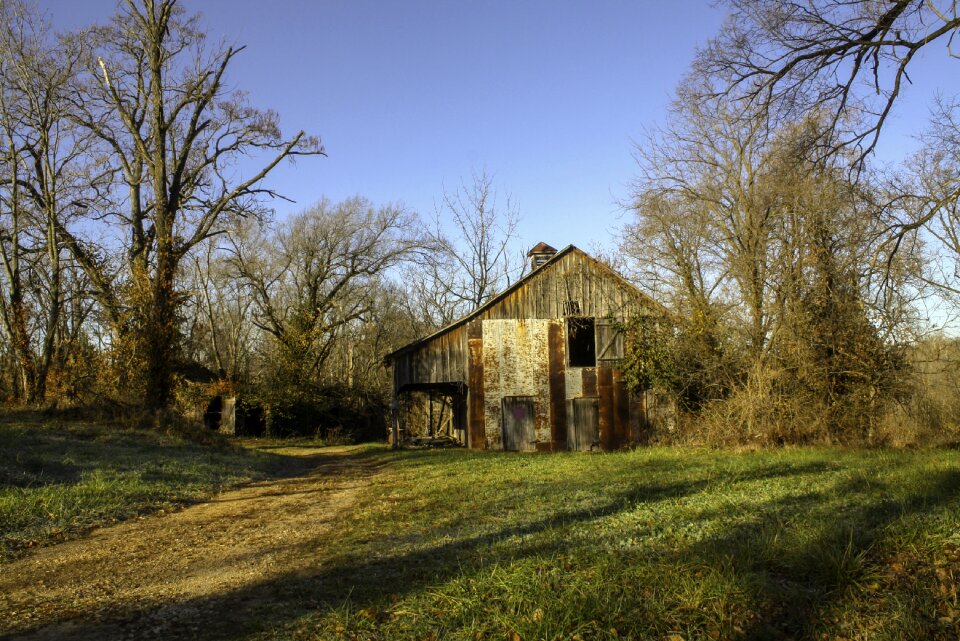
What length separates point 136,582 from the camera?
5965 millimetres

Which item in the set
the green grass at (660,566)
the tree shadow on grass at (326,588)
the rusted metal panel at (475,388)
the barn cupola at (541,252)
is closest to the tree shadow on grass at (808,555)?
the green grass at (660,566)

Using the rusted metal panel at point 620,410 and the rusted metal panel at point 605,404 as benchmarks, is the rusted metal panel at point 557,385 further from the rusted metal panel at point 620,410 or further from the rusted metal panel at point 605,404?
the rusted metal panel at point 620,410

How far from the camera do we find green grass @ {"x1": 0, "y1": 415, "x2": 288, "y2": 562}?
8492 millimetres

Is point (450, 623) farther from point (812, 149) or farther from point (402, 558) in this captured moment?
point (812, 149)

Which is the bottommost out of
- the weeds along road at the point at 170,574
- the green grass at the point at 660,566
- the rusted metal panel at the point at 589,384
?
the weeds along road at the point at 170,574

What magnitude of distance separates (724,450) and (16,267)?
22756 millimetres

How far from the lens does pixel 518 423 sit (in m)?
23.9

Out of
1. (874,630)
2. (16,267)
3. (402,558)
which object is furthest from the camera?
(16,267)

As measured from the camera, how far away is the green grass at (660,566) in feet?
14.3

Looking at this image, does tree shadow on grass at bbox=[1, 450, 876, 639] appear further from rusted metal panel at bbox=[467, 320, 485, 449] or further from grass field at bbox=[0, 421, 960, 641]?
rusted metal panel at bbox=[467, 320, 485, 449]

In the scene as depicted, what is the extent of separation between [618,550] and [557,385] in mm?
18057

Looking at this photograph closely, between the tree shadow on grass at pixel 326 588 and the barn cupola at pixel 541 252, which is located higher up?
the barn cupola at pixel 541 252

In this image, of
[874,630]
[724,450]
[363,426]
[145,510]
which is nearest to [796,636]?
[874,630]

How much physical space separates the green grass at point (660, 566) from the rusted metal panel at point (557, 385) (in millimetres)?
14289
